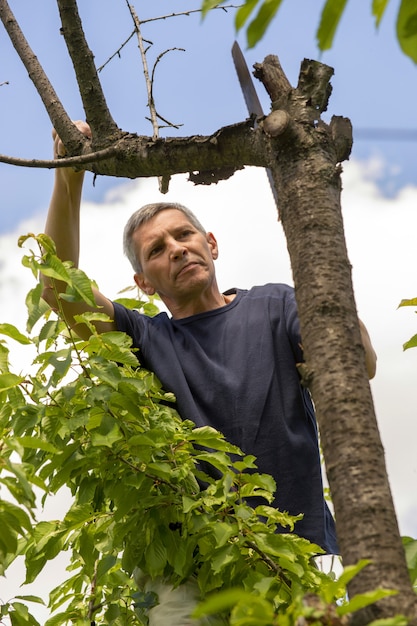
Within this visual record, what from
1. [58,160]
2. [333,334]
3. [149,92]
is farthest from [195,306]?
[333,334]

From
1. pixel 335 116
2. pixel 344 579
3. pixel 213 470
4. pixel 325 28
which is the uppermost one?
pixel 335 116

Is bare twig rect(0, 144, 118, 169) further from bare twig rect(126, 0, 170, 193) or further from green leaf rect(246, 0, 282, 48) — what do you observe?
green leaf rect(246, 0, 282, 48)

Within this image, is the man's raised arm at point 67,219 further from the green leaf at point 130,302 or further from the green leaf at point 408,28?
the green leaf at point 408,28

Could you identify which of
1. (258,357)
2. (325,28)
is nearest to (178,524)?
(258,357)

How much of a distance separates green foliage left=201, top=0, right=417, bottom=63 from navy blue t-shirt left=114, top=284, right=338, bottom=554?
1.98m

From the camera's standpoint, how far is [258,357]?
337 cm

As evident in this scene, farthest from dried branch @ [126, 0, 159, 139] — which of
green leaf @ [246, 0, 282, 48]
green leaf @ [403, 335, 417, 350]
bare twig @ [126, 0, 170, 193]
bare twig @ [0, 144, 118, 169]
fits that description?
green leaf @ [246, 0, 282, 48]

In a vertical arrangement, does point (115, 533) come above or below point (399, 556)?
above

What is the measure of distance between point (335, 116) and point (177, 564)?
1.41m

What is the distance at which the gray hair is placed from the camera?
13.0ft

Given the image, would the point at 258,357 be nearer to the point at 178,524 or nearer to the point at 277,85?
the point at 178,524

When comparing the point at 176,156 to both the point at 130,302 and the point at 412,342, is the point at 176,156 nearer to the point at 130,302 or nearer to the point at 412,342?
the point at 412,342

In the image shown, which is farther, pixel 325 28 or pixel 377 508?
pixel 377 508

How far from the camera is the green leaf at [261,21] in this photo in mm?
1368
